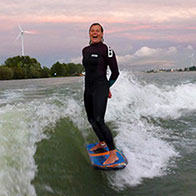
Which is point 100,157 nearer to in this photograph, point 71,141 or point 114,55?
point 71,141

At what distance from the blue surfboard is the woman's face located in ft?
6.67

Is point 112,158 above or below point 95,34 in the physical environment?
below

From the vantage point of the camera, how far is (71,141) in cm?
500

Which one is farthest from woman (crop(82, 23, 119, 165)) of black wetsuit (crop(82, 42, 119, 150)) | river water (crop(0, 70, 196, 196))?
river water (crop(0, 70, 196, 196))

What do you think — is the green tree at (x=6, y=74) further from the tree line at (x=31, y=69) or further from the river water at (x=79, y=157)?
the river water at (x=79, y=157)

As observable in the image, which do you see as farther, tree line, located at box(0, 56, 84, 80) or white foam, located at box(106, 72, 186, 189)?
tree line, located at box(0, 56, 84, 80)

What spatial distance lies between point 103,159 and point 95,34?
2195 mm

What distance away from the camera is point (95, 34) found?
13.2 feet

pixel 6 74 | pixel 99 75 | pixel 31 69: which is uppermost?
pixel 31 69

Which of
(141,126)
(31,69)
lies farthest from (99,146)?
(31,69)

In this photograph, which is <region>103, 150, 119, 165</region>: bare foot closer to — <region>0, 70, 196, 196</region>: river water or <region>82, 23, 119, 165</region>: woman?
<region>82, 23, 119, 165</region>: woman

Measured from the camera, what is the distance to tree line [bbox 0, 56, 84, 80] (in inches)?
2692

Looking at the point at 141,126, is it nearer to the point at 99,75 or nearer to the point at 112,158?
the point at 112,158

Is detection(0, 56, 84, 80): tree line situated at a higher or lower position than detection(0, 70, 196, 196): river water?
higher
